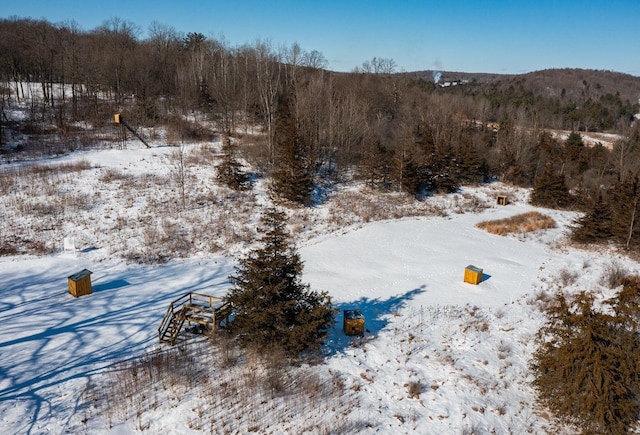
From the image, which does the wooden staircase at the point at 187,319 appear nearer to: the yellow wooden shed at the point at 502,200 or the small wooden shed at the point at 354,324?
the small wooden shed at the point at 354,324

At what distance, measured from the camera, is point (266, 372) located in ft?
36.7

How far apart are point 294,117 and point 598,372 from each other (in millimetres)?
31125

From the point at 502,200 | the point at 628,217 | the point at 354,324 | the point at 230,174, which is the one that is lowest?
the point at 354,324

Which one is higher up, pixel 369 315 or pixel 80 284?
pixel 80 284

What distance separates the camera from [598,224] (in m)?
25.3

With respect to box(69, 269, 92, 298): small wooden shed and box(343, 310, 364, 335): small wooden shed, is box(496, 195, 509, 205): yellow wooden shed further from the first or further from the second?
box(69, 269, 92, 298): small wooden shed

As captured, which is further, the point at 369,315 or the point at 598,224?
the point at 598,224

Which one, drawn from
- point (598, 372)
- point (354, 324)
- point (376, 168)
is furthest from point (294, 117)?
point (598, 372)

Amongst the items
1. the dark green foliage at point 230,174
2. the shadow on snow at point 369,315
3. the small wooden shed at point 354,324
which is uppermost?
the dark green foliage at point 230,174

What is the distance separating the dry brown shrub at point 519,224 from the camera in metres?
27.1

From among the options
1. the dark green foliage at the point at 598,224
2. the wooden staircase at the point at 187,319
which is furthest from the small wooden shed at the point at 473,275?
the dark green foliage at the point at 598,224

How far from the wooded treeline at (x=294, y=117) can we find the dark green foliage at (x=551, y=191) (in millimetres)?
159

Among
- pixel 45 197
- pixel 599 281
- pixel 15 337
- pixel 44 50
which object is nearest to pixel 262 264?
pixel 15 337

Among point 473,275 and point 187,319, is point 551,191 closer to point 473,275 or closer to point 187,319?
point 473,275
